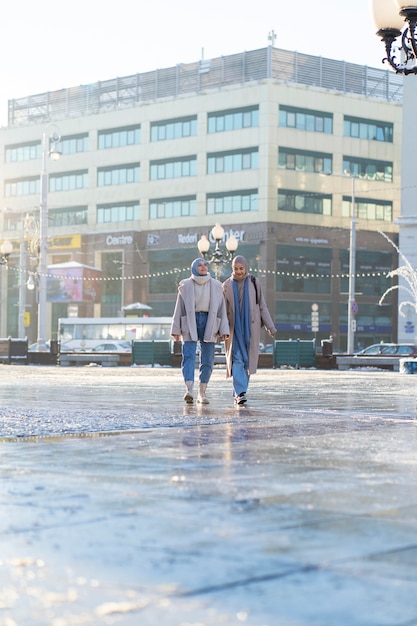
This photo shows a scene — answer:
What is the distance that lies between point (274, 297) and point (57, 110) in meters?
Answer: 26.1

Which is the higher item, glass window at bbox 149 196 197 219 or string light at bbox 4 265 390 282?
glass window at bbox 149 196 197 219

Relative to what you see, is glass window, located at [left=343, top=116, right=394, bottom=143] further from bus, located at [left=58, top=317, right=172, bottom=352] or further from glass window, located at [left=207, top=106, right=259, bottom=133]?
bus, located at [left=58, top=317, right=172, bottom=352]

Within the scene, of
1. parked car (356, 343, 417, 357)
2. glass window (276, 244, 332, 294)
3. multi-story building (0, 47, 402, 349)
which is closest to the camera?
parked car (356, 343, 417, 357)

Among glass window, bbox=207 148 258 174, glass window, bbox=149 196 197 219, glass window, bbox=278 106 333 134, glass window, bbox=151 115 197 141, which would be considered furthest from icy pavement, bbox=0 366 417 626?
glass window, bbox=151 115 197 141

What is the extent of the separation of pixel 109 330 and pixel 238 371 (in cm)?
5417

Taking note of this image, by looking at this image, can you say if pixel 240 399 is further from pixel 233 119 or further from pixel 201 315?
pixel 233 119

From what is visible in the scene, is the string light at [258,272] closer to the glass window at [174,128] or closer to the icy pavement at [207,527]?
the glass window at [174,128]

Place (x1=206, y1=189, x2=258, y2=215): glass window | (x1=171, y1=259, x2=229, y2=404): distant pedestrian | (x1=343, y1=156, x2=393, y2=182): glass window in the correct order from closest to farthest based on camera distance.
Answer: (x1=171, y1=259, x2=229, y2=404): distant pedestrian < (x1=206, y1=189, x2=258, y2=215): glass window < (x1=343, y1=156, x2=393, y2=182): glass window

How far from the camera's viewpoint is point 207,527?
A: 447 cm

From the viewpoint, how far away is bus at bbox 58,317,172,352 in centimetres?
6562

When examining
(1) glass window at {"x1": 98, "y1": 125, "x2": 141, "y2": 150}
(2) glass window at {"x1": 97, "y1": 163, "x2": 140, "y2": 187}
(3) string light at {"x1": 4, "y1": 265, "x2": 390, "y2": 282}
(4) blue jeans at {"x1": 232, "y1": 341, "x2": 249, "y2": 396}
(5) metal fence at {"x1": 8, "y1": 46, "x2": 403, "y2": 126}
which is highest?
(5) metal fence at {"x1": 8, "y1": 46, "x2": 403, "y2": 126}

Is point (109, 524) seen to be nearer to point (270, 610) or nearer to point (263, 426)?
point (270, 610)

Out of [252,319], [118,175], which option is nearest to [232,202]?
[118,175]

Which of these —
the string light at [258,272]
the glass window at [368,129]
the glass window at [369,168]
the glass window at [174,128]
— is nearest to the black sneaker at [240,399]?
the string light at [258,272]
